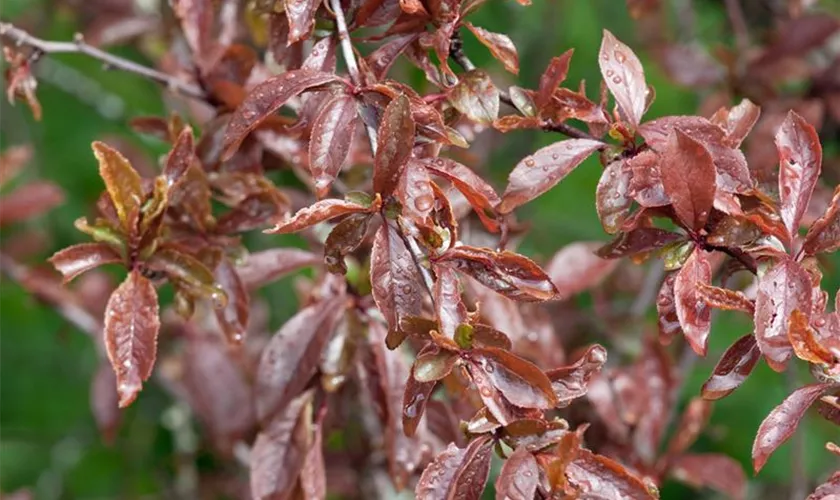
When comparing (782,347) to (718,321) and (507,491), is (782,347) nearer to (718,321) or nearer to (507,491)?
(507,491)

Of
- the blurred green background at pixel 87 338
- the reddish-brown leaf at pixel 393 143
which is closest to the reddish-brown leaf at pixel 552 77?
the reddish-brown leaf at pixel 393 143

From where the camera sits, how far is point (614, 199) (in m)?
0.77

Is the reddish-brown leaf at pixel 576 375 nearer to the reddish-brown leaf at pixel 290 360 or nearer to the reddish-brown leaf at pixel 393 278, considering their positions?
the reddish-brown leaf at pixel 393 278

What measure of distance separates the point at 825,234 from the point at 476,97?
0.30 meters

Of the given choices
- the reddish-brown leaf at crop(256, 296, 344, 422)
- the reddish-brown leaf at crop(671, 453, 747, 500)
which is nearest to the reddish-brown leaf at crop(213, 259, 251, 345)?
the reddish-brown leaf at crop(256, 296, 344, 422)

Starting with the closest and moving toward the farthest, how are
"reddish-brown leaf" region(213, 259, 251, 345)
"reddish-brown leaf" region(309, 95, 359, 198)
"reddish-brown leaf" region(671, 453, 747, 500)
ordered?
"reddish-brown leaf" region(309, 95, 359, 198) < "reddish-brown leaf" region(213, 259, 251, 345) < "reddish-brown leaf" region(671, 453, 747, 500)

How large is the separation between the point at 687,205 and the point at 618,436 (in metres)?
0.69

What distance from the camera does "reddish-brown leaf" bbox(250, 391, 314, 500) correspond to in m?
1.03

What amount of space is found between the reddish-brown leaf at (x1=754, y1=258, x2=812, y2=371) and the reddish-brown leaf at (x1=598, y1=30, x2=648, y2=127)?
18 cm

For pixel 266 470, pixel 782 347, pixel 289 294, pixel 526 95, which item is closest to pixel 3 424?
pixel 289 294

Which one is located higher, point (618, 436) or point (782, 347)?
point (782, 347)

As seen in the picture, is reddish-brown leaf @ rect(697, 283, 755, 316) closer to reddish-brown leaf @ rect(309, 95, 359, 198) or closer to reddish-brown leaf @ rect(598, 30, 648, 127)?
reddish-brown leaf @ rect(598, 30, 648, 127)

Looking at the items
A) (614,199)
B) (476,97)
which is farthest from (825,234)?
(476,97)

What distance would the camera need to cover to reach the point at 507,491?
646mm
